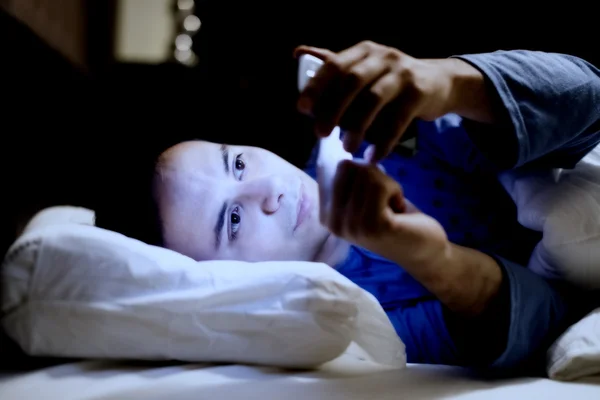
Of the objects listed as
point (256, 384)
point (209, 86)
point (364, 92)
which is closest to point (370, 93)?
point (364, 92)

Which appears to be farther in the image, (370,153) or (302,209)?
(302,209)

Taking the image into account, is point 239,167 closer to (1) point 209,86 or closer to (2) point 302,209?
(2) point 302,209

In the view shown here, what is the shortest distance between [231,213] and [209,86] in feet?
1.80

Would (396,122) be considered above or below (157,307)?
above

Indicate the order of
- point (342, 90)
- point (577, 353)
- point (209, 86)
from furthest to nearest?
point (209, 86)
point (577, 353)
point (342, 90)

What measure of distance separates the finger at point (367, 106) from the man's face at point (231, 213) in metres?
0.27

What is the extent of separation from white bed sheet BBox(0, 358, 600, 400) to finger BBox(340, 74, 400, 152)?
0.22m

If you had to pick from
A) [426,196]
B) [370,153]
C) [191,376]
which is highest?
[370,153]

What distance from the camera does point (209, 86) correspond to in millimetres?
1164

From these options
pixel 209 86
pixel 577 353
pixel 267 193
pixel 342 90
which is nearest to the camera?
pixel 342 90

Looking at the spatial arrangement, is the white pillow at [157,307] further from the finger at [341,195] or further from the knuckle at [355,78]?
the knuckle at [355,78]

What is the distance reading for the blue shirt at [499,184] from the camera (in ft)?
1.78

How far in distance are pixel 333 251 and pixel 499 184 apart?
243 mm

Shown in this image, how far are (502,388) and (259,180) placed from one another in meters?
0.37
